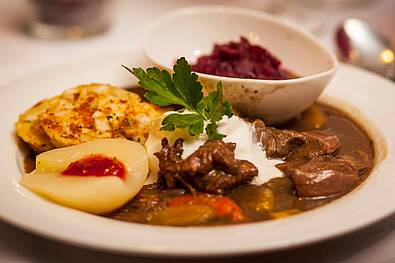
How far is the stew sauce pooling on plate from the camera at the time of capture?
2.66 metres

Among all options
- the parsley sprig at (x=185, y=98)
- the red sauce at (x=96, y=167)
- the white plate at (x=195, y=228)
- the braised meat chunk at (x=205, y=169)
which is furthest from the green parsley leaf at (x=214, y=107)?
the white plate at (x=195, y=228)

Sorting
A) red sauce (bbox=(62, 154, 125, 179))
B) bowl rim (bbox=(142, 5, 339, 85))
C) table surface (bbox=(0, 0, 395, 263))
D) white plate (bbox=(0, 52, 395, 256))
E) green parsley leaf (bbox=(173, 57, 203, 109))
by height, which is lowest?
table surface (bbox=(0, 0, 395, 263))

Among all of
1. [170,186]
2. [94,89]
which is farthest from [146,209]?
[94,89]

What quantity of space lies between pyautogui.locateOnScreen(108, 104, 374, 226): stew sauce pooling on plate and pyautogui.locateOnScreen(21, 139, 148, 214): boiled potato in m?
0.08

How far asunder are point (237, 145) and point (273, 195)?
32 cm

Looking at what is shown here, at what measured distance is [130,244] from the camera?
232 centimetres

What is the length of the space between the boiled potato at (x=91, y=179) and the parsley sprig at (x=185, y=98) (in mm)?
218

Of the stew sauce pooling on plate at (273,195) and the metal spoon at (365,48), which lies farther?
the metal spoon at (365,48)

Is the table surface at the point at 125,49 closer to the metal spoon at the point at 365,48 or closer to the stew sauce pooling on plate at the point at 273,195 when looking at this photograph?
the stew sauce pooling on plate at the point at 273,195

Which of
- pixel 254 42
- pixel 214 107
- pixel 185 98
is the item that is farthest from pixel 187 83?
pixel 254 42

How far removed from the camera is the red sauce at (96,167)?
2758 millimetres

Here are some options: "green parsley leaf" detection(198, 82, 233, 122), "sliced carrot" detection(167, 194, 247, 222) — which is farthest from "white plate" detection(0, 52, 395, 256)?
"green parsley leaf" detection(198, 82, 233, 122)

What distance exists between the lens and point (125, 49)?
5242mm

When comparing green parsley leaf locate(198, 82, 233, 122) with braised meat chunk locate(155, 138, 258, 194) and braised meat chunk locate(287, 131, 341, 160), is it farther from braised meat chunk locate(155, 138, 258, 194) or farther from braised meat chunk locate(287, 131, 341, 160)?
braised meat chunk locate(287, 131, 341, 160)
